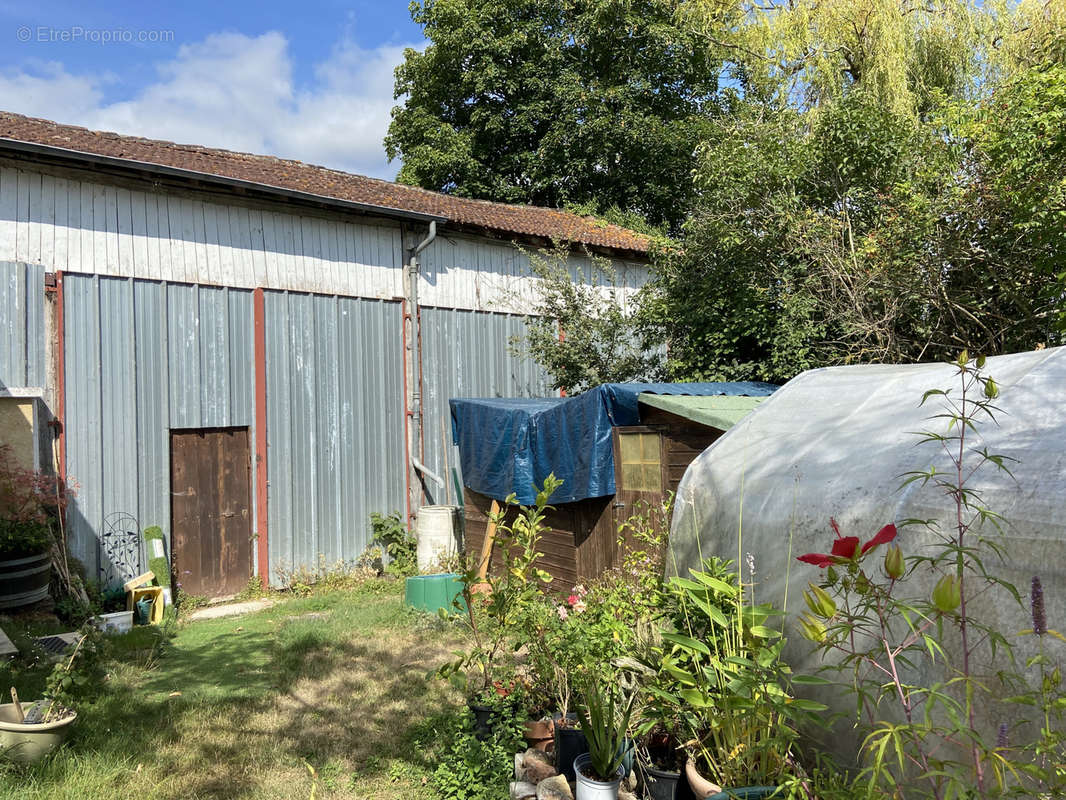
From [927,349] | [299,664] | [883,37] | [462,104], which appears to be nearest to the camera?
[299,664]

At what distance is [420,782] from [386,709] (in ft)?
4.17

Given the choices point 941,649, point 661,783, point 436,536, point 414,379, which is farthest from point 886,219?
point 941,649

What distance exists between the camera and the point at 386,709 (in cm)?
527

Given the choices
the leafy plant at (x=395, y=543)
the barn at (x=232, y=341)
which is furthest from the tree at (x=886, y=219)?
the leafy plant at (x=395, y=543)

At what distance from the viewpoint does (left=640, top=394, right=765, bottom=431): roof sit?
6.42 metres

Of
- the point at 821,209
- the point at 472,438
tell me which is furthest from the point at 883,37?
the point at 472,438

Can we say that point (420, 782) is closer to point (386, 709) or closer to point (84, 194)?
point (386, 709)

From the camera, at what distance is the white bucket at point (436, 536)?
31.2ft

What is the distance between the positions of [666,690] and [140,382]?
7346 mm

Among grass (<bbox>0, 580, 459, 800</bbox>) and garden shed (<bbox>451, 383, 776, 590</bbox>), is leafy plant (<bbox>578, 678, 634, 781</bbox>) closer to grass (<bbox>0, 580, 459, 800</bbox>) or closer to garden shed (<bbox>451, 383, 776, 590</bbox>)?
grass (<bbox>0, 580, 459, 800</bbox>)

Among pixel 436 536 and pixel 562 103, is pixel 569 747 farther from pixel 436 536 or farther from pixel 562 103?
pixel 562 103

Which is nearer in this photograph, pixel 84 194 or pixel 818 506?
pixel 818 506

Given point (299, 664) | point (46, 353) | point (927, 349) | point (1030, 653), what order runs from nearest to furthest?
1. point (1030, 653)
2. point (299, 664)
3. point (46, 353)
4. point (927, 349)

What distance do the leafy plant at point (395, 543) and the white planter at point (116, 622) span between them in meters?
3.42
